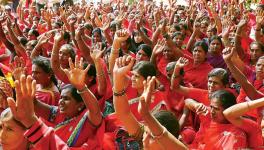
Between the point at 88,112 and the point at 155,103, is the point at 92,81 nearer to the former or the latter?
the point at 155,103

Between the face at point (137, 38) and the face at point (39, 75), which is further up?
the face at point (39, 75)

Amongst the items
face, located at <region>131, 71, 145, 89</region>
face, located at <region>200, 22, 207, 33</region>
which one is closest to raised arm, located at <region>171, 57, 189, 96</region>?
face, located at <region>131, 71, 145, 89</region>

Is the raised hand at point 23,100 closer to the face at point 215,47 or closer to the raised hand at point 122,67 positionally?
the raised hand at point 122,67

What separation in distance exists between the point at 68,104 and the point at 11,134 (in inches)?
29.2

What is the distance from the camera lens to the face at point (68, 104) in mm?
3059

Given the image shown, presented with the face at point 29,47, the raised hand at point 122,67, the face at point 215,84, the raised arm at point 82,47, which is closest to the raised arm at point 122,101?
the raised hand at point 122,67

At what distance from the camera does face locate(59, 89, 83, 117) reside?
3.06 m

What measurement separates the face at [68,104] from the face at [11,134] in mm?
702

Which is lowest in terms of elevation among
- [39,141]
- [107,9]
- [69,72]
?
[107,9]

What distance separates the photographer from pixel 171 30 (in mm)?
6211

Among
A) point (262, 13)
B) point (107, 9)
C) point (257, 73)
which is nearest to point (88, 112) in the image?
point (257, 73)

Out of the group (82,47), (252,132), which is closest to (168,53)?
(82,47)

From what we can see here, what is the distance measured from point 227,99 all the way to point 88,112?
0.92 metres

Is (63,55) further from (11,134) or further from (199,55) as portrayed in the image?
(11,134)
